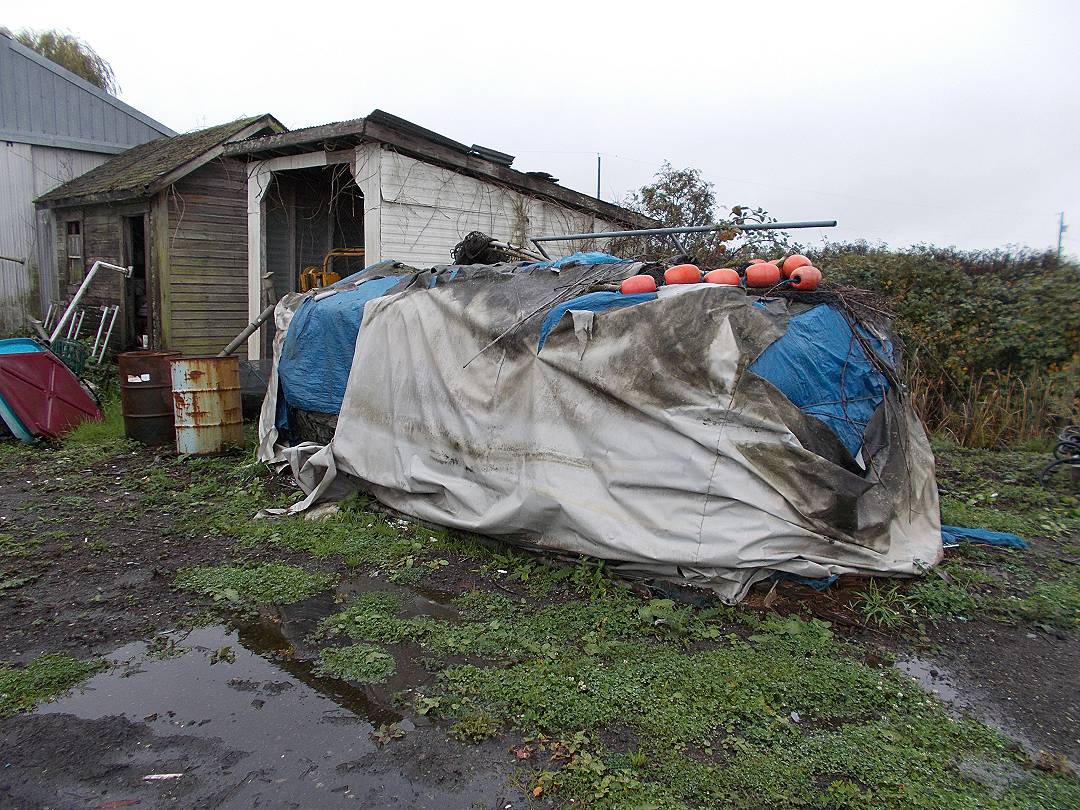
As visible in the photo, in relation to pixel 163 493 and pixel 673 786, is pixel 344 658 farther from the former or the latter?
pixel 163 493

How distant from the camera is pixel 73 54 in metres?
23.6

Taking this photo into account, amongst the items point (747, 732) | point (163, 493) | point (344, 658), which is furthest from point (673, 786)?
point (163, 493)

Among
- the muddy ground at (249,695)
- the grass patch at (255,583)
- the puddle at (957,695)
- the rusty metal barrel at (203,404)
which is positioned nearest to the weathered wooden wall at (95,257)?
the rusty metal barrel at (203,404)

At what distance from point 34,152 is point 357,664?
15526 mm

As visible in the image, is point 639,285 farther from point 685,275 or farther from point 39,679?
point 39,679

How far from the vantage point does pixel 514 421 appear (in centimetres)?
491

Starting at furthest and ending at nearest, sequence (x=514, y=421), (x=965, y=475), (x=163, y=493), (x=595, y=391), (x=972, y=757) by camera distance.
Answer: (x=965, y=475)
(x=163, y=493)
(x=514, y=421)
(x=595, y=391)
(x=972, y=757)

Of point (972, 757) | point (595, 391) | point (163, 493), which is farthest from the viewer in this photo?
point (163, 493)

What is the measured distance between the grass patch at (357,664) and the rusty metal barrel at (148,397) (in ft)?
16.8

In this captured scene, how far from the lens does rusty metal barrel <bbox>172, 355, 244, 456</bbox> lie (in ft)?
24.0

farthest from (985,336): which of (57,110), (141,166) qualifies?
(57,110)

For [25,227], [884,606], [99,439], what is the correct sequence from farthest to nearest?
[25,227], [99,439], [884,606]

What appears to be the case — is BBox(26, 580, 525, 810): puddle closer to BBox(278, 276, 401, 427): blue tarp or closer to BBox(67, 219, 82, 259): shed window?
BBox(278, 276, 401, 427): blue tarp

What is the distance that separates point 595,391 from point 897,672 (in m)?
2.18
